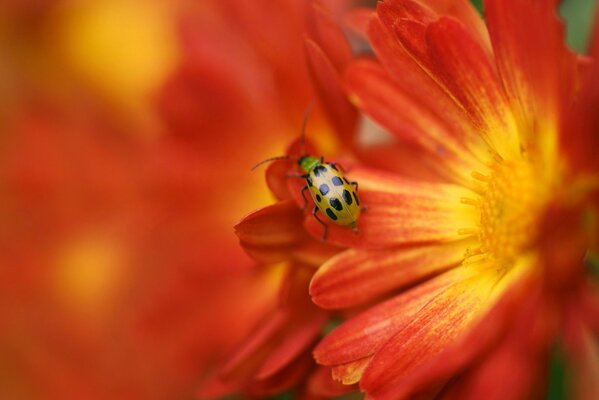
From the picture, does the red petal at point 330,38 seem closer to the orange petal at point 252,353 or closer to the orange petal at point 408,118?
the orange petal at point 408,118

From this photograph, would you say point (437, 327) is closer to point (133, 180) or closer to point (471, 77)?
point (471, 77)

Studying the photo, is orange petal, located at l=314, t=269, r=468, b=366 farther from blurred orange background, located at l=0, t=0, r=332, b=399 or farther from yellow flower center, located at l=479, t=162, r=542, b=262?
blurred orange background, located at l=0, t=0, r=332, b=399

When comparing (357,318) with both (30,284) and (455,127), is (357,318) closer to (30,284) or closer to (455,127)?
(455,127)

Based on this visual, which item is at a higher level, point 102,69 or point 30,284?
point 102,69

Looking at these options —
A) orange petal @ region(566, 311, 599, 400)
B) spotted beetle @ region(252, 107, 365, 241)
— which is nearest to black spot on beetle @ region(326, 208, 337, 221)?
spotted beetle @ region(252, 107, 365, 241)

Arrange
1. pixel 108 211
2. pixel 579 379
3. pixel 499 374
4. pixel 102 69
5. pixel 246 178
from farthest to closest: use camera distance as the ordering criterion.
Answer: pixel 102 69 < pixel 108 211 < pixel 246 178 < pixel 579 379 < pixel 499 374

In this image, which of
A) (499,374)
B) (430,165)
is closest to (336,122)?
(430,165)

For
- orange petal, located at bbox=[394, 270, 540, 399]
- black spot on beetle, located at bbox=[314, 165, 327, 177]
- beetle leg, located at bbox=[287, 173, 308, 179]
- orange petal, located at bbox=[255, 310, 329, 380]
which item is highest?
beetle leg, located at bbox=[287, 173, 308, 179]
